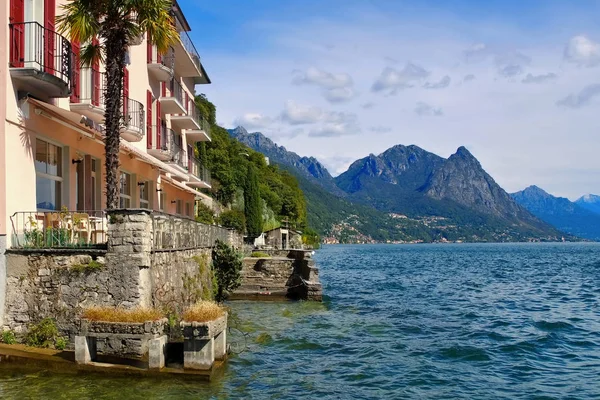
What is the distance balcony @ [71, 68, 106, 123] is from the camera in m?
16.1

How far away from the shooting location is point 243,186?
243 ft

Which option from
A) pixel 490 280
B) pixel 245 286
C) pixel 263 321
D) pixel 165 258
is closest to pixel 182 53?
pixel 245 286

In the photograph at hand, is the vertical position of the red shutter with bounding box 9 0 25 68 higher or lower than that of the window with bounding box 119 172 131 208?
higher

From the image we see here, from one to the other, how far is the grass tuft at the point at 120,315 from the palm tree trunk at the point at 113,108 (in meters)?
3.01

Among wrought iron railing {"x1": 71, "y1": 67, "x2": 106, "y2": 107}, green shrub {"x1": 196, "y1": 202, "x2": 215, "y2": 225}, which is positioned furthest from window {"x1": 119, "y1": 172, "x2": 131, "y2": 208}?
green shrub {"x1": 196, "y1": 202, "x2": 215, "y2": 225}

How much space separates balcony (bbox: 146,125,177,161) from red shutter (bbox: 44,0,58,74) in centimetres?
983

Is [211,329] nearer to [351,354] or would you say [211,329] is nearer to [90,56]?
[351,354]

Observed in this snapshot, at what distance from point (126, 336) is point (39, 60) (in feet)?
21.8

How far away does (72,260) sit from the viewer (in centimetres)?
1287

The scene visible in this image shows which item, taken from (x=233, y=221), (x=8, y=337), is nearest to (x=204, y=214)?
(x=233, y=221)

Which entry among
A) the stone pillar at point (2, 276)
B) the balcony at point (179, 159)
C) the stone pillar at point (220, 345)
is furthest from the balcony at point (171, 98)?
the stone pillar at point (220, 345)

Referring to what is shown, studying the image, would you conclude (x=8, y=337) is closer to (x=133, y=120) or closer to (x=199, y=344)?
(x=199, y=344)

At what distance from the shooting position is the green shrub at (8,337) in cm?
1273

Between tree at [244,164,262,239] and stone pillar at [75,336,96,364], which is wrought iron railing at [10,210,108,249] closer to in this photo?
stone pillar at [75,336,96,364]
